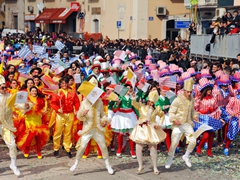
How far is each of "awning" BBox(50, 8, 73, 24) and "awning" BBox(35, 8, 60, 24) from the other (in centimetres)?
72

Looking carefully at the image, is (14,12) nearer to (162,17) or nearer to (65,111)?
(162,17)

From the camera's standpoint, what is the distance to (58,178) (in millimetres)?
8719

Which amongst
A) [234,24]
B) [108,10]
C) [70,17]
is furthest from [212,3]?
[70,17]

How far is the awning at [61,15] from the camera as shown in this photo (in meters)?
44.5

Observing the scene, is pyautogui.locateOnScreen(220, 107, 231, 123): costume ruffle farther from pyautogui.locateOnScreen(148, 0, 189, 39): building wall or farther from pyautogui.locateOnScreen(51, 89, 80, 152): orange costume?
pyautogui.locateOnScreen(148, 0, 189, 39): building wall

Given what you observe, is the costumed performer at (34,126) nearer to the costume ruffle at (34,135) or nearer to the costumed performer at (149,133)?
the costume ruffle at (34,135)

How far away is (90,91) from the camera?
8773mm

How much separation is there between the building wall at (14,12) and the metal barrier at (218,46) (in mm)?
35663

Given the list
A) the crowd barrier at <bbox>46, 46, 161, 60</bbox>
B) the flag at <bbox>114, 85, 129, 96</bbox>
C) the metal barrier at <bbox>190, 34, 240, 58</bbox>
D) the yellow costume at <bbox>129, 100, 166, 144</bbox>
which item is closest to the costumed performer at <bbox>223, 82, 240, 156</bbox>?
the yellow costume at <bbox>129, 100, 166, 144</bbox>

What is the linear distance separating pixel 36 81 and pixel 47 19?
1471 inches

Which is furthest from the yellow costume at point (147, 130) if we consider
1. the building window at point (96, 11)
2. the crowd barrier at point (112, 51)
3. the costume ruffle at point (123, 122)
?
the building window at point (96, 11)

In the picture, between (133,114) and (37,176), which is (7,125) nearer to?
(37,176)

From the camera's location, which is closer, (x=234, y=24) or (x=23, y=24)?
(x=234, y=24)

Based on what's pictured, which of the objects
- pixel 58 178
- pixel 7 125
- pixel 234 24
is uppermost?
pixel 234 24
